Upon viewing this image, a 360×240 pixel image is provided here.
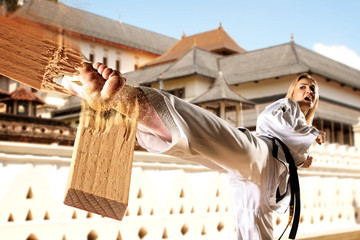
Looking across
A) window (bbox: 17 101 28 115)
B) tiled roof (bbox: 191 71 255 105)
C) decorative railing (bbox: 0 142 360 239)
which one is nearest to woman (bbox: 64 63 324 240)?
decorative railing (bbox: 0 142 360 239)

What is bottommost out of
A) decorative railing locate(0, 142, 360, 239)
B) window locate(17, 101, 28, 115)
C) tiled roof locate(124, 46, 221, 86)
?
decorative railing locate(0, 142, 360, 239)

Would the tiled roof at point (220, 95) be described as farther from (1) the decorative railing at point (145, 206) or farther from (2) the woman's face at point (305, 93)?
(2) the woman's face at point (305, 93)

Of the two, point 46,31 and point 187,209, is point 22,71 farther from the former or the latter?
point 187,209

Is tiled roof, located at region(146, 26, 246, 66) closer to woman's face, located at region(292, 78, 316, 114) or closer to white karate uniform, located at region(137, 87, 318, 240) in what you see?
woman's face, located at region(292, 78, 316, 114)

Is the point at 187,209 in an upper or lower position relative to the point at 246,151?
lower

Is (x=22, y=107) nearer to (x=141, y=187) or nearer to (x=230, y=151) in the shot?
(x=141, y=187)

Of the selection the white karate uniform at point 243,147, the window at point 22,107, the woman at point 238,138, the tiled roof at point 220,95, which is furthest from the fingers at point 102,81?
the window at point 22,107

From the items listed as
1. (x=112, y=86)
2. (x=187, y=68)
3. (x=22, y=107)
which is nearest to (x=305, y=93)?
(x=112, y=86)

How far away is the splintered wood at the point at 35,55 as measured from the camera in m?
1.40

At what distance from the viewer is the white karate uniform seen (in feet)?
5.66

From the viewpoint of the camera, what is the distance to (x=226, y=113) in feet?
75.5

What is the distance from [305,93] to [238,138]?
3.43 feet

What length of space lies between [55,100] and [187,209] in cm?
2665

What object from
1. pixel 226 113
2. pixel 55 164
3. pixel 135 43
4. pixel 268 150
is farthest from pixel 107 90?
pixel 135 43
